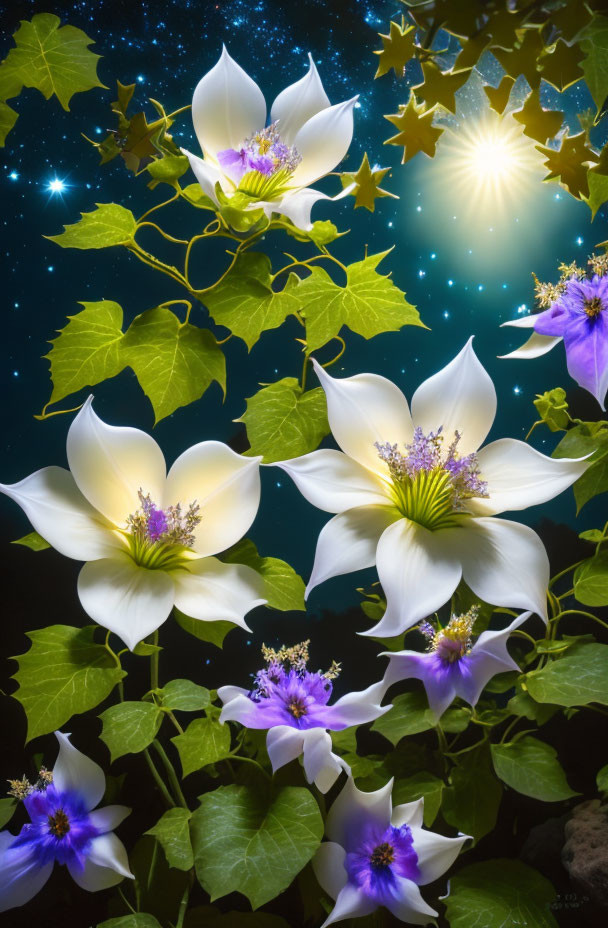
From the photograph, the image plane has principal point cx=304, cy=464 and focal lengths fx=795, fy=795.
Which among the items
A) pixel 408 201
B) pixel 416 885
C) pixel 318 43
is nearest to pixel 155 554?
pixel 416 885

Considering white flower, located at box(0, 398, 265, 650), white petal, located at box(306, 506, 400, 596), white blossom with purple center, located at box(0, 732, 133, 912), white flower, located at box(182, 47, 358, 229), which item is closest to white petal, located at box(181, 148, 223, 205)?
white flower, located at box(182, 47, 358, 229)

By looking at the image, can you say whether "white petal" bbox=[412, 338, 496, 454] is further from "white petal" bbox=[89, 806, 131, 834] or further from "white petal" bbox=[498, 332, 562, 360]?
"white petal" bbox=[89, 806, 131, 834]

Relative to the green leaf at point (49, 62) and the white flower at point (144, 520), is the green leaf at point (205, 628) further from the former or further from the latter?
the green leaf at point (49, 62)

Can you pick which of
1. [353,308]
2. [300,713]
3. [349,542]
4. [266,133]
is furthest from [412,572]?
[266,133]

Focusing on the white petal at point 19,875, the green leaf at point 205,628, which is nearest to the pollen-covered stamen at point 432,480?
the green leaf at point 205,628

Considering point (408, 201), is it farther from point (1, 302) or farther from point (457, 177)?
point (1, 302)

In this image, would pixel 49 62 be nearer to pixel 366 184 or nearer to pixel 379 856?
pixel 366 184
